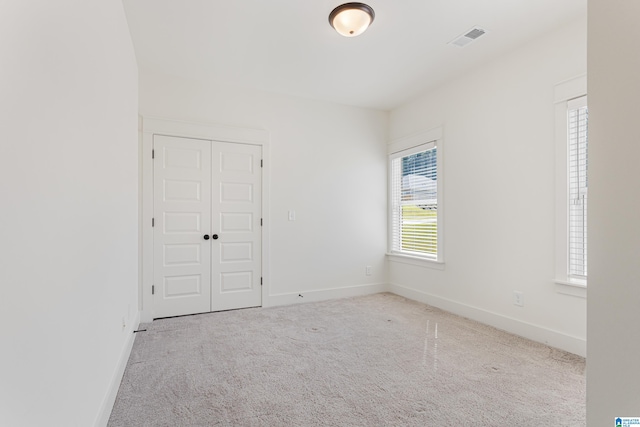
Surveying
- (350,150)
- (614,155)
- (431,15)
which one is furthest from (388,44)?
(614,155)

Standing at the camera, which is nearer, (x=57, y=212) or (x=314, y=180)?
(x=57, y=212)

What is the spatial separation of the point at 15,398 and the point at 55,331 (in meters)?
0.32

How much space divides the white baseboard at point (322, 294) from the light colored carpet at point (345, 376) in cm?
64

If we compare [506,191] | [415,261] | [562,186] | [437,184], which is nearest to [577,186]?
[562,186]

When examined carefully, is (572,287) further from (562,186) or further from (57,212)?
(57,212)

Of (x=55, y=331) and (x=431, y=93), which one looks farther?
(x=431, y=93)

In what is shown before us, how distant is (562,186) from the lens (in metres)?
2.79

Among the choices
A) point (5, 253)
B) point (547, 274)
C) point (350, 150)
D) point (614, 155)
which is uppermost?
point (350, 150)

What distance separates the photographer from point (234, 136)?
4.01 meters

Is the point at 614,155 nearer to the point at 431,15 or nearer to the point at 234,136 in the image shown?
the point at 431,15

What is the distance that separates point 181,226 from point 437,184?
3166 mm

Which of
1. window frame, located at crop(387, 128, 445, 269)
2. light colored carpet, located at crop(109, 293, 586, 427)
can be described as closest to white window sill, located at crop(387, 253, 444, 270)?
window frame, located at crop(387, 128, 445, 269)

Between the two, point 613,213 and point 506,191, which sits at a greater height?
point 506,191

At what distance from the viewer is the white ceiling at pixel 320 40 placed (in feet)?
8.28
